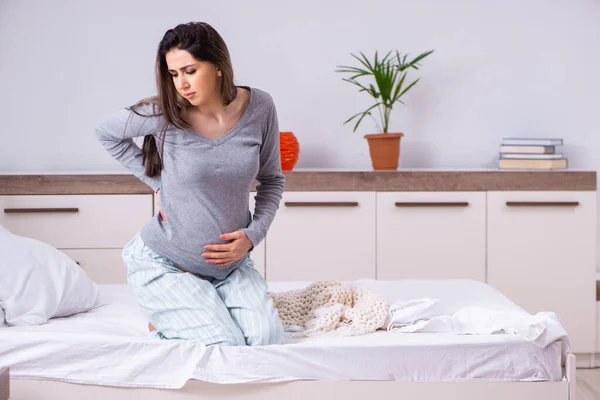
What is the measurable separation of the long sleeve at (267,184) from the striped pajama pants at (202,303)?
140 millimetres

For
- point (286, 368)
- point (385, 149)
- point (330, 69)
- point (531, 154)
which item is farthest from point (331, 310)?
point (330, 69)

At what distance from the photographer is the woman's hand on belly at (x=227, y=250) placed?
197 centimetres

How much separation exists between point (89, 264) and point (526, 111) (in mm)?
2321

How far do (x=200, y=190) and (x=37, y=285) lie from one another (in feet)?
1.92

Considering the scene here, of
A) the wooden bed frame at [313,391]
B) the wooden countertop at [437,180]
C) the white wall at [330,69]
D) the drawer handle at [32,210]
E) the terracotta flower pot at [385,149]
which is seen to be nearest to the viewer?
the wooden bed frame at [313,391]

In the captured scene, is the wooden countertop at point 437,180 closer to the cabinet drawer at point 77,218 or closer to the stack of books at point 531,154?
the stack of books at point 531,154

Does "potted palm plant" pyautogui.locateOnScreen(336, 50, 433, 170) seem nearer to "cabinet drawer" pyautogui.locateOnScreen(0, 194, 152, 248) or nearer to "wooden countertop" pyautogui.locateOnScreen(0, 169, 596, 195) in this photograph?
"wooden countertop" pyautogui.locateOnScreen(0, 169, 596, 195)

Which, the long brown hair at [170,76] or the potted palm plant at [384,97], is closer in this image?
the long brown hair at [170,76]

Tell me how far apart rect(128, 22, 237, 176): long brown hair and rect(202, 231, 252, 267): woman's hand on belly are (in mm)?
289

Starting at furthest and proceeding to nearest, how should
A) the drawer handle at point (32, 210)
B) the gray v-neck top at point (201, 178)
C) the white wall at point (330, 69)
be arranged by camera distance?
the white wall at point (330, 69) < the drawer handle at point (32, 210) < the gray v-neck top at point (201, 178)

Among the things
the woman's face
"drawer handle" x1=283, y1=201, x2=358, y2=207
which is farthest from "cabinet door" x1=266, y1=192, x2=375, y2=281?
the woman's face

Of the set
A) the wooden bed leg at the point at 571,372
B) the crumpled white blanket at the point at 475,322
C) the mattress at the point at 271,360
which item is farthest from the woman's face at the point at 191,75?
the wooden bed leg at the point at 571,372

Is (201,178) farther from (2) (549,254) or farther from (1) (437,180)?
(2) (549,254)

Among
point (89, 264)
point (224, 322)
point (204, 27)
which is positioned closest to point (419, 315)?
point (224, 322)
